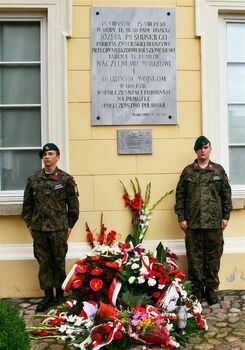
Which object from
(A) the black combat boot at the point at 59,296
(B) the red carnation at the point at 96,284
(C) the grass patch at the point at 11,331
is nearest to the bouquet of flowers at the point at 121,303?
(B) the red carnation at the point at 96,284

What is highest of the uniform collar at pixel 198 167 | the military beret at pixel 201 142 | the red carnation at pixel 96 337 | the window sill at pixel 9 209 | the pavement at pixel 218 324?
the military beret at pixel 201 142

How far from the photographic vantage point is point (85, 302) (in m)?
3.90

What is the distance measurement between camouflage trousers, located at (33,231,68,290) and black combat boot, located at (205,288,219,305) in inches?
60.5

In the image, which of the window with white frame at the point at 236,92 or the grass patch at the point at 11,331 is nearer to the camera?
the grass patch at the point at 11,331

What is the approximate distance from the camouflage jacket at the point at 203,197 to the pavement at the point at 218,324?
85 cm

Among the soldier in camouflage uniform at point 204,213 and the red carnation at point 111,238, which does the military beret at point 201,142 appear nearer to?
the soldier in camouflage uniform at point 204,213

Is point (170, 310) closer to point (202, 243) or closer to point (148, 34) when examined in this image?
point (202, 243)

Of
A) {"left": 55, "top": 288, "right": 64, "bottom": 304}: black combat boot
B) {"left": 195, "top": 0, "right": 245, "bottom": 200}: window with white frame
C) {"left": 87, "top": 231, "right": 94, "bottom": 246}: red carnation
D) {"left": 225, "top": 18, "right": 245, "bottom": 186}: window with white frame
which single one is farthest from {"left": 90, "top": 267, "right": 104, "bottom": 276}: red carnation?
{"left": 225, "top": 18, "right": 245, "bottom": 186}: window with white frame

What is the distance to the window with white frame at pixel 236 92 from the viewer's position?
5246mm

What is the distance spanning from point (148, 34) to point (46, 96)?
1.38 meters

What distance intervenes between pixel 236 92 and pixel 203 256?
79.8 inches

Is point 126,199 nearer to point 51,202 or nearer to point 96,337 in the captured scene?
point 51,202

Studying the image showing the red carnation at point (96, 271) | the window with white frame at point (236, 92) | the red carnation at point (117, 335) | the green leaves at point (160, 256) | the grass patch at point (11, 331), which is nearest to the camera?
the grass patch at point (11, 331)

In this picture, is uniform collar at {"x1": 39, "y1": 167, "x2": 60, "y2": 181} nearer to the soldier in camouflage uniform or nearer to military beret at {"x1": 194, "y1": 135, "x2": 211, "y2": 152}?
the soldier in camouflage uniform
